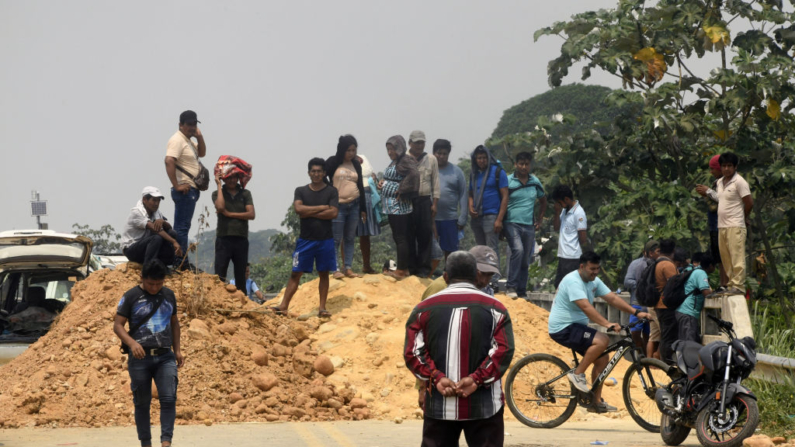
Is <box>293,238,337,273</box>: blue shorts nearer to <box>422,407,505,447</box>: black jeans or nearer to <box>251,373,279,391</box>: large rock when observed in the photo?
<box>251,373,279,391</box>: large rock

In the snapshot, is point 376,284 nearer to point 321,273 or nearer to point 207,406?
point 321,273

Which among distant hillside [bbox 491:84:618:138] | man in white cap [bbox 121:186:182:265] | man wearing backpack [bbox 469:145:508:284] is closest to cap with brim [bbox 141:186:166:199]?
man in white cap [bbox 121:186:182:265]

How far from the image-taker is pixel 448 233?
50.8 feet

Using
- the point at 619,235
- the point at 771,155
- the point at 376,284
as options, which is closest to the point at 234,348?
the point at 376,284

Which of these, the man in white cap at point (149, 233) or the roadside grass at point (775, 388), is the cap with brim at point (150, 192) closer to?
the man in white cap at point (149, 233)

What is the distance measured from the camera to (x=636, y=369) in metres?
10.1

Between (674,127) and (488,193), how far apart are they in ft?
11.4

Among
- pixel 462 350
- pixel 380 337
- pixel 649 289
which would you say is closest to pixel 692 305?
pixel 649 289

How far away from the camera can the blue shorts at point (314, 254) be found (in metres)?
13.7

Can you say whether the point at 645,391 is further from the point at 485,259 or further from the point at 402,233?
the point at 402,233

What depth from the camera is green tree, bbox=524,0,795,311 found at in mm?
15602

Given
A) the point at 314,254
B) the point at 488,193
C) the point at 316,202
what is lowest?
the point at 314,254

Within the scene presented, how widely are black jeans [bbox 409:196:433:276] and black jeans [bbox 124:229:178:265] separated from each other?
3771 mm

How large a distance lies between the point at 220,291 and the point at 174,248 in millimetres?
1126
